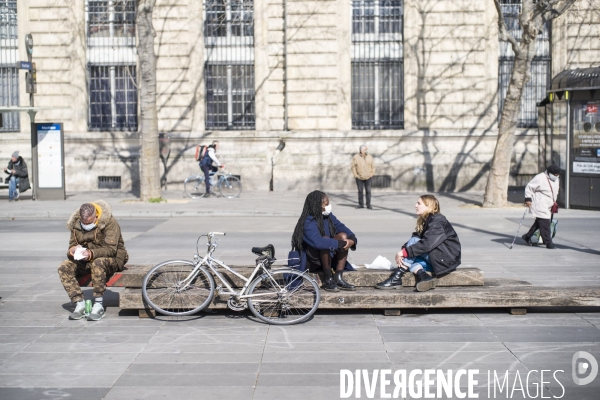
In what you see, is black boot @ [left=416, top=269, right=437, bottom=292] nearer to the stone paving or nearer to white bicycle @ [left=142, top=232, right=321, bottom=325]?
the stone paving

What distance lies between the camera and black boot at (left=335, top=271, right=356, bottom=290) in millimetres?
9422

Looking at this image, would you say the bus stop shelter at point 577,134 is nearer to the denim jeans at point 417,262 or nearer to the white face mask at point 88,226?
the denim jeans at point 417,262

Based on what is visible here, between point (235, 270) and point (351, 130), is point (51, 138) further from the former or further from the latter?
point (235, 270)

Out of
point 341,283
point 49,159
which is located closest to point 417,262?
point 341,283

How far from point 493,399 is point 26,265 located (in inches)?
344

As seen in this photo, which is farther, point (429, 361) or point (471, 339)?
point (471, 339)

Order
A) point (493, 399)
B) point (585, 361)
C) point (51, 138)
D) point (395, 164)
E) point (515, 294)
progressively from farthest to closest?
point (395, 164)
point (51, 138)
point (515, 294)
point (585, 361)
point (493, 399)

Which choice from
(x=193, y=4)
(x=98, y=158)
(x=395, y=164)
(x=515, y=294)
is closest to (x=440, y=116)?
(x=395, y=164)

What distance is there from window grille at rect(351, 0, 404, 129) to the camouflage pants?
711 inches

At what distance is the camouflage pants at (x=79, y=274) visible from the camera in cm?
922

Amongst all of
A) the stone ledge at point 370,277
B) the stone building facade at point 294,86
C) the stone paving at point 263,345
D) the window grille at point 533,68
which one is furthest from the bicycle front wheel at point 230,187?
the stone ledge at point 370,277

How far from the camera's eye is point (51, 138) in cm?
2361

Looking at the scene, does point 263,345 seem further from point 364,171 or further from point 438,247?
point 364,171

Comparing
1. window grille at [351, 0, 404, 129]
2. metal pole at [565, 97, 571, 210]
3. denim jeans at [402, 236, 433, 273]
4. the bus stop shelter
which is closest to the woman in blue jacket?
denim jeans at [402, 236, 433, 273]
